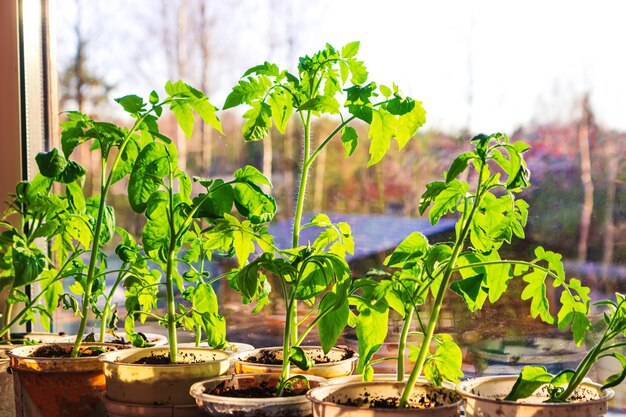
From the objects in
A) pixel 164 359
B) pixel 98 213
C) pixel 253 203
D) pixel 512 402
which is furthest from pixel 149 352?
pixel 512 402

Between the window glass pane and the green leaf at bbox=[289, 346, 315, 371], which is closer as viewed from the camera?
the green leaf at bbox=[289, 346, 315, 371]

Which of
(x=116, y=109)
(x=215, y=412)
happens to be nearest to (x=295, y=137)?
(x=116, y=109)

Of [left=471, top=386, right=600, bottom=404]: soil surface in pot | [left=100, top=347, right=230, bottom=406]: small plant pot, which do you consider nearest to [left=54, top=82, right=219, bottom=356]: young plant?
[left=100, top=347, right=230, bottom=406]: small plant pot

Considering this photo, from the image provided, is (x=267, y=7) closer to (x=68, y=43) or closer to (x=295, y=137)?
(x=295, y=137)

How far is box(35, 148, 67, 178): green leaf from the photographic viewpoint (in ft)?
4.69

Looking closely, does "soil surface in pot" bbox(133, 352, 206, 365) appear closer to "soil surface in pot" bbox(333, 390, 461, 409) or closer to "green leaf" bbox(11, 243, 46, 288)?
"green leaf" bbox(11, 243, 46, 288)

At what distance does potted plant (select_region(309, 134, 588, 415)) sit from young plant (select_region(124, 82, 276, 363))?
24cm

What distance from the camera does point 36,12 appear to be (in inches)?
79.0

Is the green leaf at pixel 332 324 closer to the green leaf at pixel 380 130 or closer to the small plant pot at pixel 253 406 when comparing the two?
the small plant pot at pixel 253 406

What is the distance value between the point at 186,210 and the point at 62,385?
1.47ft

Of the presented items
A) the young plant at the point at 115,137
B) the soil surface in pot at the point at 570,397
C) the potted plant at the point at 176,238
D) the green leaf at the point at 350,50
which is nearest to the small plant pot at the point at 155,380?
the potted plant at the point at 176,238

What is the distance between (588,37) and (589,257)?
376mm

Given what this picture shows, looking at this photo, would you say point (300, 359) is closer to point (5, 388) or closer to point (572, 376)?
point (572, 376)

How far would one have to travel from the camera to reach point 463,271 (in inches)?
46.5
